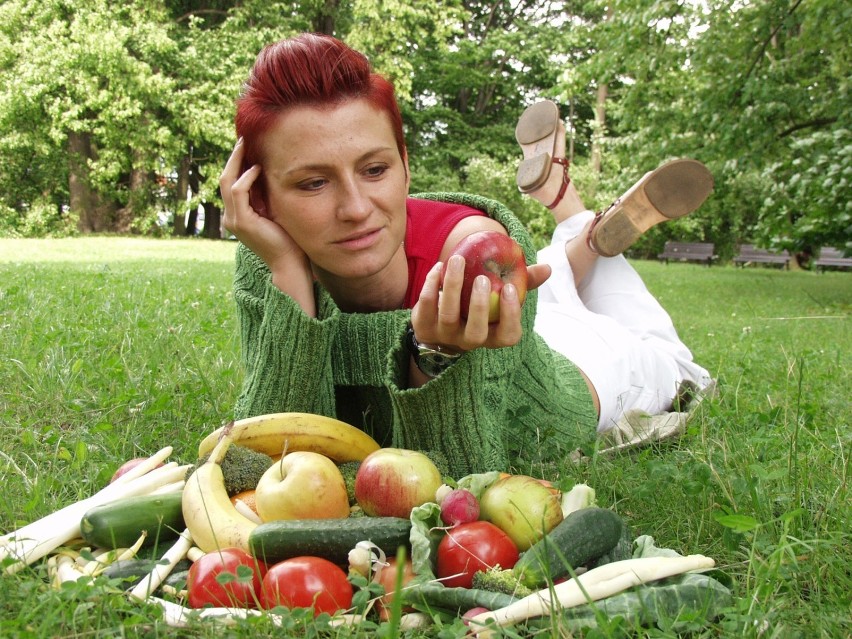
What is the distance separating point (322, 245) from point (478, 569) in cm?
114

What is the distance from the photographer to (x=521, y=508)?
1.77m

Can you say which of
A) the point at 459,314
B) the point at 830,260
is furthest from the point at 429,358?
the point at 830,260

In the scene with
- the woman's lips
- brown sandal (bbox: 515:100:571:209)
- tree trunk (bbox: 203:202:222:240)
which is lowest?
tree trunk (bbox: 203:202:222:240)

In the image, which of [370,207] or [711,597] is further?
[370,207]

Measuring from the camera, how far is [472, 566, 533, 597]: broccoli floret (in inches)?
58.5

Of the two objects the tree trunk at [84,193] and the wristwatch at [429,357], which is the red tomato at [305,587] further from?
the tree trunk at [84,193]

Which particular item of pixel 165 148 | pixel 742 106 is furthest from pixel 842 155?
pixel 165 148

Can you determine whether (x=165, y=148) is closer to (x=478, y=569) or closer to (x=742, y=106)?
(x=742, y=106)

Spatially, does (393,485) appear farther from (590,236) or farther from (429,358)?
(590,236)

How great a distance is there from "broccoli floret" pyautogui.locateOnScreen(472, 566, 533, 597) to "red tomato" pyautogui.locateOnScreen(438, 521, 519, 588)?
3 centimetres

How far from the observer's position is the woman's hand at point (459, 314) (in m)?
1.92

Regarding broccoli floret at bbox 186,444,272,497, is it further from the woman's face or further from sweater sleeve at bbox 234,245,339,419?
the woman's face

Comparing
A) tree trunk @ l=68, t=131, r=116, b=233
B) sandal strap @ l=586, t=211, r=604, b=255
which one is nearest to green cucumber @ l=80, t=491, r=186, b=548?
sandal strap @ l=586, t=211, r=604, b=255

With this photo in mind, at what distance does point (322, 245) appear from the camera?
91.1 inches
